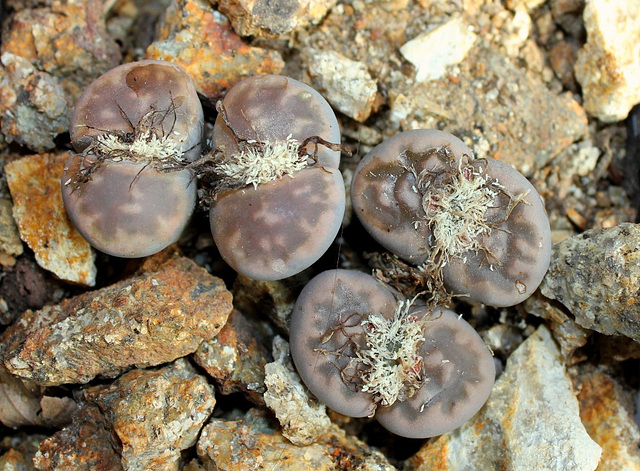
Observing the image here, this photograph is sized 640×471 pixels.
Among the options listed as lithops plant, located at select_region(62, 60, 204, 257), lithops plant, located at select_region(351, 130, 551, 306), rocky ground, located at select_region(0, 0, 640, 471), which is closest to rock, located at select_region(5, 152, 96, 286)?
rocky ground, located at select_region(0, 0, 640, 471)

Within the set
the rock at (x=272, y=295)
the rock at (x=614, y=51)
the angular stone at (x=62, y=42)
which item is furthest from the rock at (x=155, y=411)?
the rock at (x=614, y=51)

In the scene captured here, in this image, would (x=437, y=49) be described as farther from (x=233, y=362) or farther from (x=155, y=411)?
(x=155, y=411)

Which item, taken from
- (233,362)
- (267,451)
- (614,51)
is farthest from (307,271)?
(614,51)

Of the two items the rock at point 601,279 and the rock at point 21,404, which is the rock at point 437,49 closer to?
the rock at point 601,279

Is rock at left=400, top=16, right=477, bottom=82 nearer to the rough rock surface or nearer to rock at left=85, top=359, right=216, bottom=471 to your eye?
the rough rock surface

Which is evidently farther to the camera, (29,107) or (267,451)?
(29,107)

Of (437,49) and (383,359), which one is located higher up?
(437,49)
